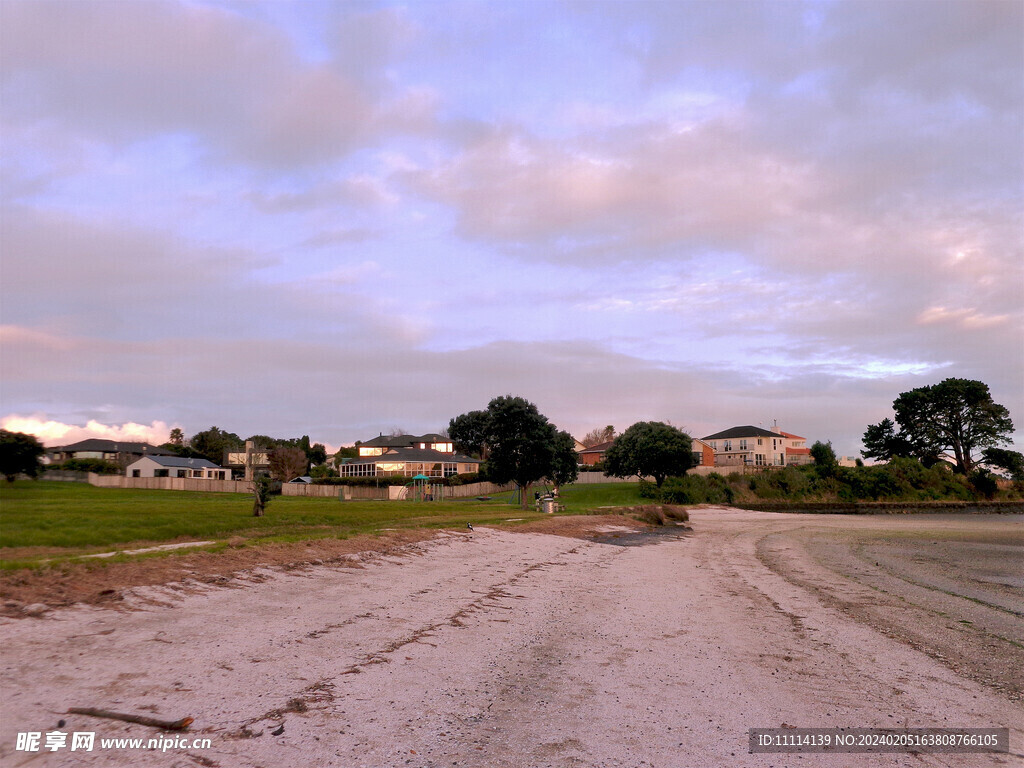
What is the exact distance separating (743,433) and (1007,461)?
54.1 metres

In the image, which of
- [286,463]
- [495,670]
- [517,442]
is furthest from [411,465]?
[495,670]

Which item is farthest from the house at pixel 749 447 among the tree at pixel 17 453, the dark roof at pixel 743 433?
the tree at pixel 17 453

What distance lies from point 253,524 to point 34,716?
74.9ft

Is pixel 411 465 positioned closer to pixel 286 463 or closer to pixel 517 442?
pixel 286 463

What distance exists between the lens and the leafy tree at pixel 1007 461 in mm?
84875

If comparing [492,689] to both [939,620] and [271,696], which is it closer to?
[271,696]

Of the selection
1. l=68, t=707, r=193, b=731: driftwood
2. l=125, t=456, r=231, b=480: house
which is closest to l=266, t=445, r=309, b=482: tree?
l=125, t=456, r=231, b=480: house

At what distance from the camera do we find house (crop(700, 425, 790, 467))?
13212 cm

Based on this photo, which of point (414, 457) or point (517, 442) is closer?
point (517, 442)

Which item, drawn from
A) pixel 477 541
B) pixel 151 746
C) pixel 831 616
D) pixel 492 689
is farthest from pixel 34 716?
pixel 477 541

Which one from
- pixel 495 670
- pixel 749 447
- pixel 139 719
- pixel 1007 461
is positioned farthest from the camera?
pixel 749 447

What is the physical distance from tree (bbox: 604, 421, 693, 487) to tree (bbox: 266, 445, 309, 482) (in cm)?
6493

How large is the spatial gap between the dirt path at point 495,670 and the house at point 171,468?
78793mm

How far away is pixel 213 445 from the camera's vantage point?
407 feet
